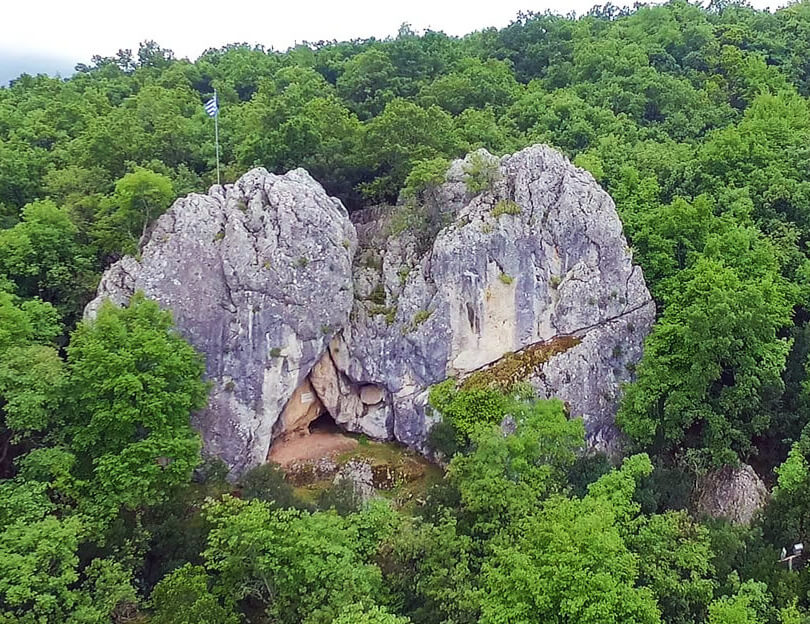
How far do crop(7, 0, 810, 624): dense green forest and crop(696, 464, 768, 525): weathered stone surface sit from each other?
0.89m

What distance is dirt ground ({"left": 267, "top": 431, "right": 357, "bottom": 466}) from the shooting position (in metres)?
25.3

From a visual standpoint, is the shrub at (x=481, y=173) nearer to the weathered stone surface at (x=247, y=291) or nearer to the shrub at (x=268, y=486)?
the weathered stone surface at (x=247, y=291)

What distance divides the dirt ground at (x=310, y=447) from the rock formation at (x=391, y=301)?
583 mm

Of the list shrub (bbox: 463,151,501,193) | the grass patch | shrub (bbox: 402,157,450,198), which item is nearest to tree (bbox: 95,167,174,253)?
shrub (bbox: 402,157,450,198)

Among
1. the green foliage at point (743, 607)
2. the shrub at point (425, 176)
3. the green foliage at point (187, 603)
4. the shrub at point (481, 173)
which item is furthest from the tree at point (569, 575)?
the shrub at point (425, 176)

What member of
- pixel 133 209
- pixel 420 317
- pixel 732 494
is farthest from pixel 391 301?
pixel 732 494

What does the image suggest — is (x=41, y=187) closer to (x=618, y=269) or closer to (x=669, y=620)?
(x=618, y=269)

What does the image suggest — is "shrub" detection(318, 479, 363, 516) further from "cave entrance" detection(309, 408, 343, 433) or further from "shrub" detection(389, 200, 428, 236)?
"shrub" detection(389, 200, 428, 236)

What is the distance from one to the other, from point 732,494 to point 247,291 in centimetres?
1895

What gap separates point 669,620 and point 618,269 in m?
13.9

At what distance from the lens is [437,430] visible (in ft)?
78.2

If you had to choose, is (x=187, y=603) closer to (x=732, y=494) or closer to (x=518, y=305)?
(x=518, y=305)

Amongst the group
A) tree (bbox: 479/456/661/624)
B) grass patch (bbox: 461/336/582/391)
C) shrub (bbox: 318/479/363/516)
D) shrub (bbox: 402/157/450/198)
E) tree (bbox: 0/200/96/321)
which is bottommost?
shrub (bbox: 318/479/363/516)

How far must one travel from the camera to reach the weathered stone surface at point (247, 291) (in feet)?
77.8
